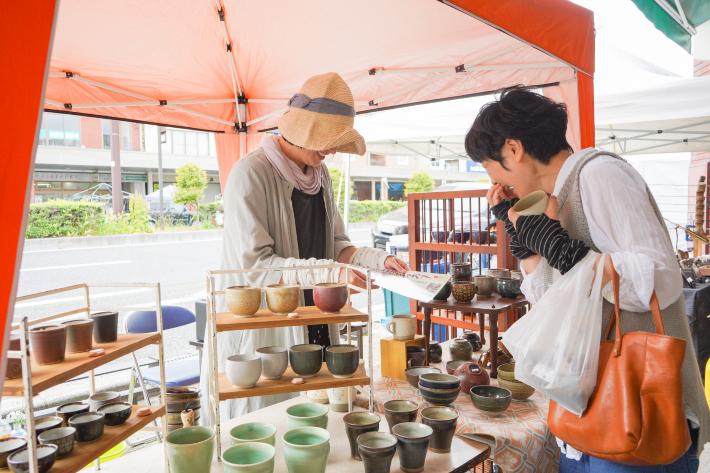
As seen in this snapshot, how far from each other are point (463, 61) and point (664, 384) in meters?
2.74

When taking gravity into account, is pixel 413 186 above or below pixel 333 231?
above

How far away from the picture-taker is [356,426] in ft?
4.08

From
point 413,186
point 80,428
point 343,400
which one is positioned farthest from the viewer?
point 413,186

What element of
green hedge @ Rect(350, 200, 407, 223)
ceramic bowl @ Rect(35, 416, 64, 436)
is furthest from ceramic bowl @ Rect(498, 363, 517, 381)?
green hedge @ Rect(350, 200, 407, 223)

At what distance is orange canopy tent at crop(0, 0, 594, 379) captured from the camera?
8.96ft

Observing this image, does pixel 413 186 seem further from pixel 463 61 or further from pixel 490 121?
pixel 490 121

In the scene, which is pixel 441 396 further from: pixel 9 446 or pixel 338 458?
pixel 9 446

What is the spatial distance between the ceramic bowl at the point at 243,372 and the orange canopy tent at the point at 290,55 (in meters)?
1.39

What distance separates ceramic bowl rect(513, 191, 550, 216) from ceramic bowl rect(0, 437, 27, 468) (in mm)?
1230

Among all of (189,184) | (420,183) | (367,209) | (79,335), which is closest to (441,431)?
(79,335)

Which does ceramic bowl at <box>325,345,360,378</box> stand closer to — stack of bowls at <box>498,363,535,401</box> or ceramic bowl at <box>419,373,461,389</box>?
ceramic bowl at <box>419,373,461,389</box>

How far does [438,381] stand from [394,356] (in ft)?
1.26

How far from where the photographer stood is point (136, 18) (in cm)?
292

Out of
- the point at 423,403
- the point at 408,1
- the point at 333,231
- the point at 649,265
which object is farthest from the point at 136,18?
the point at 649,265
